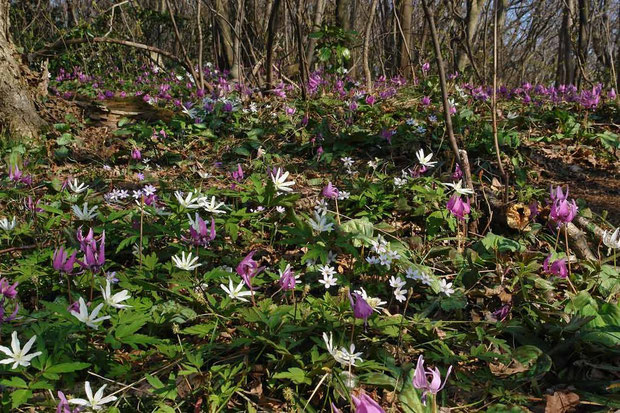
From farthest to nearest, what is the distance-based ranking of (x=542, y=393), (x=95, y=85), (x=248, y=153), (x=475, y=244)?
(x=95, y=85), (x=248, y=153), (x=475, y=244), (x=542, y=393)

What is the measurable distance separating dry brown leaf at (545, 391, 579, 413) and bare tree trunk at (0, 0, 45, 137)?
15.5ft

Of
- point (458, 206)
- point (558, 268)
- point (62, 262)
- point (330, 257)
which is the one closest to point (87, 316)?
point (62, 262)

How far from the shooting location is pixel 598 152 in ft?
12.7

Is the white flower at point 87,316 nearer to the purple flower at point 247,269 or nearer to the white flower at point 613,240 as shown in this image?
the purple flower at point 247,269

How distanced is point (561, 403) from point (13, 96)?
16.1 ft

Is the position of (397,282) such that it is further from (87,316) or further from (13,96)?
(13,96)

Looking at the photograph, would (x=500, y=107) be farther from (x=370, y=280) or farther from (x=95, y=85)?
(x=95, y=85)

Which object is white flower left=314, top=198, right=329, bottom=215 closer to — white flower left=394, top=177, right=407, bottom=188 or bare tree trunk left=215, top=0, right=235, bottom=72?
white flower left=394, top=177, right=407, bottom=188

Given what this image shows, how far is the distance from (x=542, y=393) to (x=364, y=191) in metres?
1.59

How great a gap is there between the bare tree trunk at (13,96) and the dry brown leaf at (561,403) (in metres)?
4.72

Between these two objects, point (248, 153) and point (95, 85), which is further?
point (95, 85)

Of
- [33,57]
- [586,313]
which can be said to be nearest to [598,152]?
[586,313]

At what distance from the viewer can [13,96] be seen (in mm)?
4336

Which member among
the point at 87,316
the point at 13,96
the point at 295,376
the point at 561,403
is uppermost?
the point at 13,96
